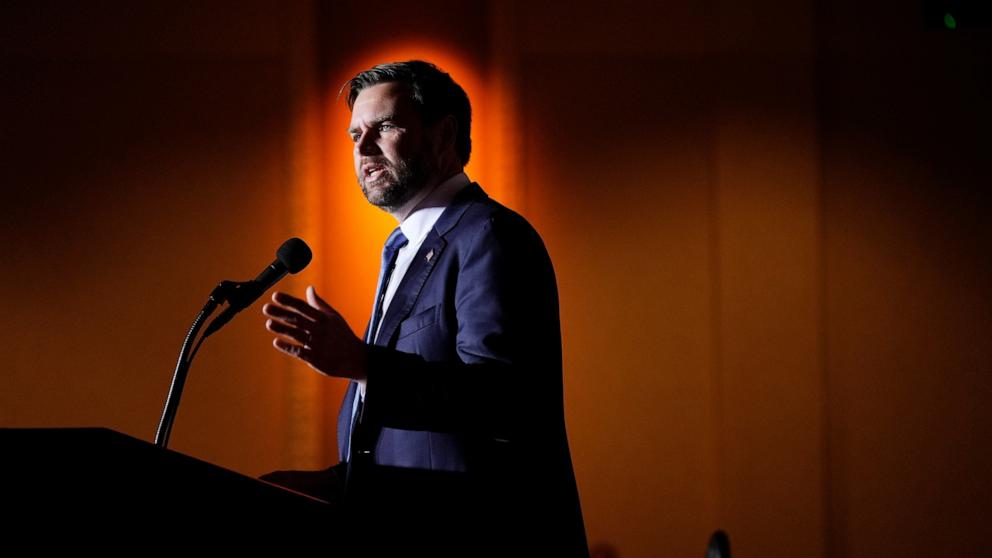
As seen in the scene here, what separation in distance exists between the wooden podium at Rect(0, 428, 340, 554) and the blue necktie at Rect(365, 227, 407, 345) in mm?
764

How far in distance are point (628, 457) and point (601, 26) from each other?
1556 millimetres

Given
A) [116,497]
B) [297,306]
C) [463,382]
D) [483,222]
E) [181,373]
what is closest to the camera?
[116,497]

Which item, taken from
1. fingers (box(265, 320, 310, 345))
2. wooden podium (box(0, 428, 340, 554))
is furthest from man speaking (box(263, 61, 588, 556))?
wooden podium (box(0, 428, 340, 554))

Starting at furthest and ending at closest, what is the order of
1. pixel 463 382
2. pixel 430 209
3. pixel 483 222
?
pixel 430 209 → pixel 483 222 → pixel 463 382

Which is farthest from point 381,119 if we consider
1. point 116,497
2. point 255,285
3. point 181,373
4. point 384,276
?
point 116,497

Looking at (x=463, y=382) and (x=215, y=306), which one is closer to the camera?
(x=463, y=382)

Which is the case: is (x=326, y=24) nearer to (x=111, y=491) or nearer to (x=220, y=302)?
(x=220, y=302)

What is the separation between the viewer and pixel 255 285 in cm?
136

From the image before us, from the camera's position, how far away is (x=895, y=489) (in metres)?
2.94

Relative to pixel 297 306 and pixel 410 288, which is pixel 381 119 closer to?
pixel 410 288

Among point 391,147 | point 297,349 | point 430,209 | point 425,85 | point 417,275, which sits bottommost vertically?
point 297,349

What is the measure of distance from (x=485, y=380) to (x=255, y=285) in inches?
16.7

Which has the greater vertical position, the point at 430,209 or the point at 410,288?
the point at 430,209

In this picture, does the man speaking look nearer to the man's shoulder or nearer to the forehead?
the man's shoulder
